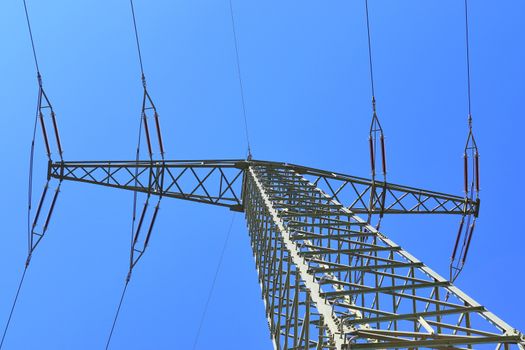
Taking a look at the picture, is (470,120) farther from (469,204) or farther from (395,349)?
(395,349)

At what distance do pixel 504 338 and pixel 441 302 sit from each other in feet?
6.37

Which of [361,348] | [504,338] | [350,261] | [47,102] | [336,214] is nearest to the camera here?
[361,348]

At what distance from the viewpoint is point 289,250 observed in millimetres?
11797

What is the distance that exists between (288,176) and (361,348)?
1263 centimetres

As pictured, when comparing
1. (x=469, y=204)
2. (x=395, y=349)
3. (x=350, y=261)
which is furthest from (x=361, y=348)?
(x=469, y=204)

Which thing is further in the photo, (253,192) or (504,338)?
(253,192)

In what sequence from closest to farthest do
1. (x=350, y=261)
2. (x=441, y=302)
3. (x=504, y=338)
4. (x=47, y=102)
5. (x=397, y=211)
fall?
(x=504, y=338)
(x=441, y=302)
(x=350, y=261)
(x=47, y=102)
(x=397, y=211)

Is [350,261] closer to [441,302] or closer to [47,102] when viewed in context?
[441,302]

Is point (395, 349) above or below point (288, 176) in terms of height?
below

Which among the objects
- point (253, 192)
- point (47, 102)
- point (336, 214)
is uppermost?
point (47, 102)

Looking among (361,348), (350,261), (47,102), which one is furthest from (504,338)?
(47,102)

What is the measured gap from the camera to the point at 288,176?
1975 centimetres

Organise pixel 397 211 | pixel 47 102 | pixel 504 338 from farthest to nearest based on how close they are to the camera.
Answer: pixel 397 211
pixel 47 102
pixel 504 338

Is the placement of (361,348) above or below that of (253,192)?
below
